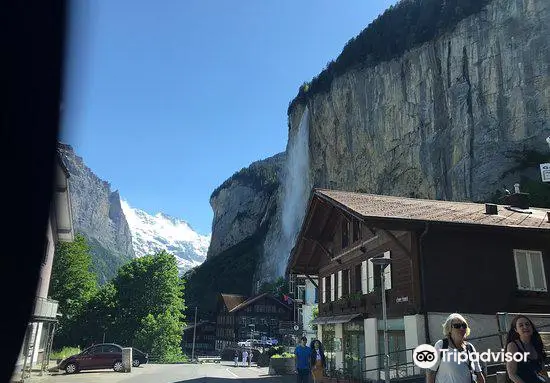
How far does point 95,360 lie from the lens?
84.3 feet

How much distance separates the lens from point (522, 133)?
1806 inches

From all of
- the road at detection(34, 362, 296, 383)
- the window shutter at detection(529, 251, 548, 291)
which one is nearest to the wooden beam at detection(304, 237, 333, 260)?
the road at detection(34, 362, 296, 383)

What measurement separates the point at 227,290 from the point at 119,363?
9878cm

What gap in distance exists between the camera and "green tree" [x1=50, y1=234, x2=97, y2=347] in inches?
1999

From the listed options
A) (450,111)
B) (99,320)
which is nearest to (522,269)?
(450,111)

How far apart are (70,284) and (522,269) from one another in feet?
155

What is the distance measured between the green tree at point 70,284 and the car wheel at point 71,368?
89.6 feet

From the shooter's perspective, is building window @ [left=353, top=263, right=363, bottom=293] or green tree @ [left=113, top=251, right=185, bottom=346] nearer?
building window @ [left=353, top=263, right=363, bottom=293]

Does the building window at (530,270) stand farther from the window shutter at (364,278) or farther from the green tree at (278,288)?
the green tree at (278,288)

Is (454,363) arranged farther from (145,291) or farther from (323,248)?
(145,291)

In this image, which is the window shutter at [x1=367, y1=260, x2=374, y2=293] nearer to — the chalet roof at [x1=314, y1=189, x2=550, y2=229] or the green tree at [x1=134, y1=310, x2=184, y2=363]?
the chalet roof at [x1=314, y1=189, x2=550, y2=229]

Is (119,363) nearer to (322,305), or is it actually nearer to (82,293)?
(322,305)

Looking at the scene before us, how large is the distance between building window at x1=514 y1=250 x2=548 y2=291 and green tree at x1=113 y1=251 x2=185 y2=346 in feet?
142

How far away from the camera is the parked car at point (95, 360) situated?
24670 mm
